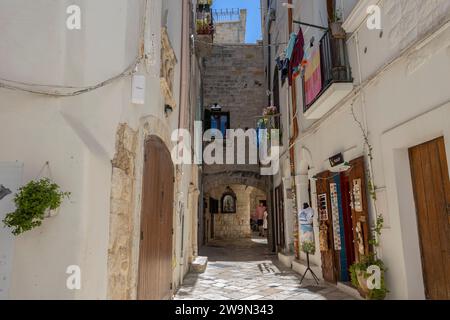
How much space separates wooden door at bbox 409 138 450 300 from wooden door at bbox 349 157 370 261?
3.21ft

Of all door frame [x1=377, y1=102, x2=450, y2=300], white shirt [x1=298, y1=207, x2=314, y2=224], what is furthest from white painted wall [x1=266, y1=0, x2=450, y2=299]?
white shirt [x1=298, y1=207, x2=314, y2=224]

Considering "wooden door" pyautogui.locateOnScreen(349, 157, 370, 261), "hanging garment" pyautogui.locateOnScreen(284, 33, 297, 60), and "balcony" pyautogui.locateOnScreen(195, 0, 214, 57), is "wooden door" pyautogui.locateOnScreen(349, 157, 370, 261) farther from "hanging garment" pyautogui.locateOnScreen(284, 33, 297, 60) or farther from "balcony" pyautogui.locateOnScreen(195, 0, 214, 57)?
"balcony" pyautogui.locateOnScreen(195, 0, 214, 57)

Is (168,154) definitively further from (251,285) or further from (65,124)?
(251,285)

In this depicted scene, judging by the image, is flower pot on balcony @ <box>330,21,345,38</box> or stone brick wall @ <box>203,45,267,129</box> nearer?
flower pot on balcony @ <box>330,21,345,38</box>

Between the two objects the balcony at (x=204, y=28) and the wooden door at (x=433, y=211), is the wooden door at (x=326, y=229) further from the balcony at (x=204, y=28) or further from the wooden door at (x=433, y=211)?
the balcony at (x=204, y=28)

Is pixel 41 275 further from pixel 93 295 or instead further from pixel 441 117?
pixel 441 117

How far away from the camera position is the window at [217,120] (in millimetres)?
15216

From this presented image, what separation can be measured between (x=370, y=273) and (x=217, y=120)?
1140cm

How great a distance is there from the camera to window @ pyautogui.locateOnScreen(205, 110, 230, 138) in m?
15.2

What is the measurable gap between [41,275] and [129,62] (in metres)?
2.32

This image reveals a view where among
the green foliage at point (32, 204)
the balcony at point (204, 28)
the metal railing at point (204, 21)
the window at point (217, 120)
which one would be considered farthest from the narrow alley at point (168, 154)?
the window at point (217, 120)

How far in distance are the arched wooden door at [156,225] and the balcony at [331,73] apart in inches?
120

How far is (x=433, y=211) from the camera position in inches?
161

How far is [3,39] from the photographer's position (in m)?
3.30
